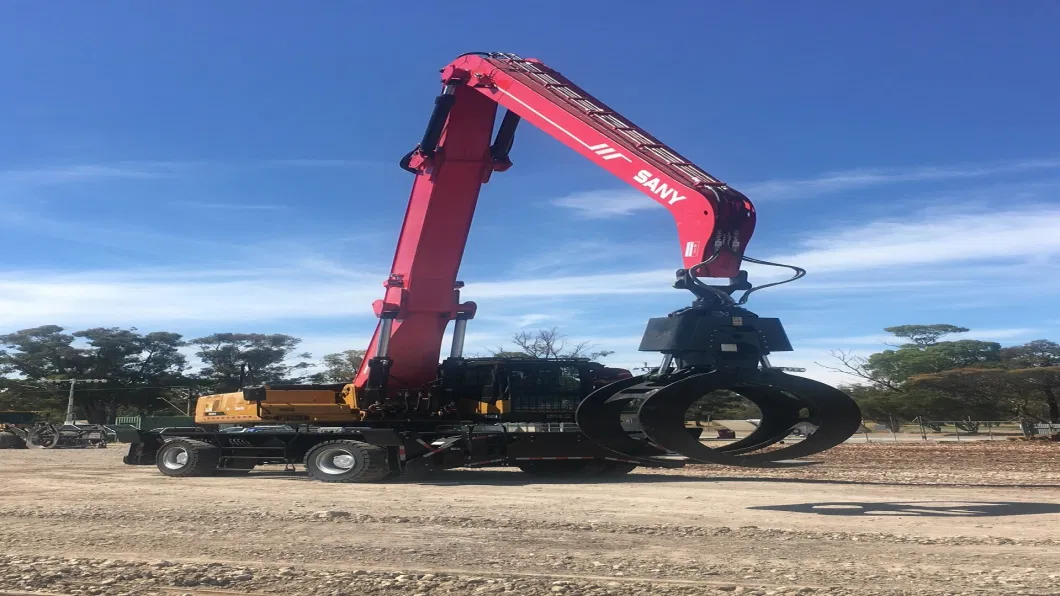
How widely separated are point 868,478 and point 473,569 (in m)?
10.8

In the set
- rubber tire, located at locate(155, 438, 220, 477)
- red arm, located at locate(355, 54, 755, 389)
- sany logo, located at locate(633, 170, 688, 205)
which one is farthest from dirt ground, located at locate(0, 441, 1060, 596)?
sany logo, located at locate(633, 170, 688, 205)

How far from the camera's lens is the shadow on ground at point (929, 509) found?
32.6 ft

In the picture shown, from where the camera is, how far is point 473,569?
6730 millimetres

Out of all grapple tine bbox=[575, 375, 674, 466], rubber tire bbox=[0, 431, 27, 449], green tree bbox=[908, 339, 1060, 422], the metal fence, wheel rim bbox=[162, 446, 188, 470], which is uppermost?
green tree bbox=[908, 339, 1060, 422]

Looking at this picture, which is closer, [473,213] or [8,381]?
[473,213]

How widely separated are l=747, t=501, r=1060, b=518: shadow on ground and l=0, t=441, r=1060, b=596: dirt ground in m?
0.04

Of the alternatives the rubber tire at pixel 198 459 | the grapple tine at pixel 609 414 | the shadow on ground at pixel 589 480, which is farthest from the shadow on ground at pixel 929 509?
the rubber tire at pixel 198 459

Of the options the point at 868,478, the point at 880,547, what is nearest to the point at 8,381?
the point at 868,478

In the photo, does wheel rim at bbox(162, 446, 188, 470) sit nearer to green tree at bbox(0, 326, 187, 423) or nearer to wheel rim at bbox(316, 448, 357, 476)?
wheel rim at bbox(316, 448, 357, 476)

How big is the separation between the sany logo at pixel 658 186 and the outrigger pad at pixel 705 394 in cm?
227

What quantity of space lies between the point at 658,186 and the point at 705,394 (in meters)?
2.90

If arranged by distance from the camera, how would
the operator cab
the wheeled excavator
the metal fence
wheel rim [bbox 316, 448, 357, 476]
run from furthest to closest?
1. the metal fence
2. the operator cab
3. wheel rim [bbox 316, 448, 357, 476]
4. the wheeled excavator

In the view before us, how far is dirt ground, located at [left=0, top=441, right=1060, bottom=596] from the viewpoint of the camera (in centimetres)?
621

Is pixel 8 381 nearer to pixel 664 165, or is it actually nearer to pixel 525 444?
pixel 525 444
